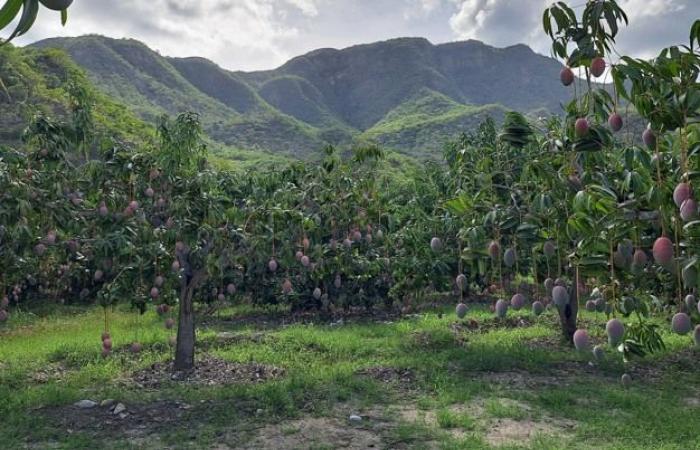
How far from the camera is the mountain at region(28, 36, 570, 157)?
5634cm

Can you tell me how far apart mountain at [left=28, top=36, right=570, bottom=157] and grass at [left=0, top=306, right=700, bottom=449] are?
1429 inches

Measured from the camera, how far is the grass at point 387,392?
4.80 m

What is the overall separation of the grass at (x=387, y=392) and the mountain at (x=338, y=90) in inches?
1429

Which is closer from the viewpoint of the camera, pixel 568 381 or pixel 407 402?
pixel 407 402

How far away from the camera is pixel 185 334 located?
6.73 m

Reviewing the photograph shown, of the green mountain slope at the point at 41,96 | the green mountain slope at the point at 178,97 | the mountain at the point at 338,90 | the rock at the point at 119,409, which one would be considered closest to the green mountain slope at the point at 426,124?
the mountain at the point at 338,90

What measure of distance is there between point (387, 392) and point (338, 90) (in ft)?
297

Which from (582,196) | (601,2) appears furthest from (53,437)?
(601,2)

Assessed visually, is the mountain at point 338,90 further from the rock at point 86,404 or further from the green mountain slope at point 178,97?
the rock at point 86,404

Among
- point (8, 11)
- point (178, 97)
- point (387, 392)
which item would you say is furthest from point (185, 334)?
point (178, 97)

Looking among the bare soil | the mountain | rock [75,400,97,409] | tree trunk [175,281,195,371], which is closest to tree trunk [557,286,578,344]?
the bare soil

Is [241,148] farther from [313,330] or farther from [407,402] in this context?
[407,402]

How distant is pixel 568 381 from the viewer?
256 inches

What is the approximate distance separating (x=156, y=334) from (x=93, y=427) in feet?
14.2
